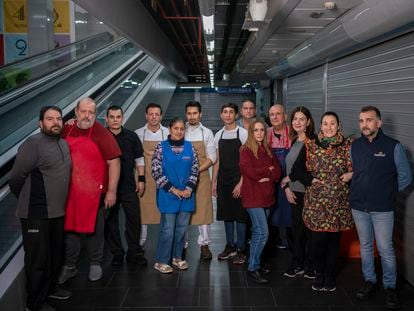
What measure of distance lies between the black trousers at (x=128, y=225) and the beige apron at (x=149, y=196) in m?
0.14

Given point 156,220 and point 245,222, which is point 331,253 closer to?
point 245,222

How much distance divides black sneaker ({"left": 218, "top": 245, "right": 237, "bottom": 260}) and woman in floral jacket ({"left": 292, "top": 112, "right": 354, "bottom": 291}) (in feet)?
3.56

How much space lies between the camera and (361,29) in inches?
150

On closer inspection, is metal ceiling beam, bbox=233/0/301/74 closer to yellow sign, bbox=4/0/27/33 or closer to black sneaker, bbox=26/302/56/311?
black sneaker, bbox=26/302/56/311

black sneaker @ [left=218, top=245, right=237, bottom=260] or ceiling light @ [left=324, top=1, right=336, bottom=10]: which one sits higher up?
ceiling light @ [left=324, top=1, right=336, bottom=10]

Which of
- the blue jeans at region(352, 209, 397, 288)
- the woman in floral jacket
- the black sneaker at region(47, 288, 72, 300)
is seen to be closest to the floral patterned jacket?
the woman in floral jacket

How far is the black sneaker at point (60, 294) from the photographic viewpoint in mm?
3254

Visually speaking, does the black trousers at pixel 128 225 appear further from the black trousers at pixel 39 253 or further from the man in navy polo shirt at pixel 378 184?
the man in navy polo shirt at pixel 378 184

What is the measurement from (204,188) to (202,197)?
0.29 ft

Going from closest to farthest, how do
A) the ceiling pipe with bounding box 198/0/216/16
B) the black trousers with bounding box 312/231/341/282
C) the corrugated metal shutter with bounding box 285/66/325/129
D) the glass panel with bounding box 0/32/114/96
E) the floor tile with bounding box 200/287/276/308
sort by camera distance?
the floor tile with bounding box 200/287/276/308 < the black trousers with bounding box 312/231/341/282 < the ceiling pipe with bounding box 198/0/216/16 < the glass panel with bounding box 0/32/114/96 < the corrugated metal shutter with bounding box 285/66/325/129

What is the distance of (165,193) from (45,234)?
1152 mm

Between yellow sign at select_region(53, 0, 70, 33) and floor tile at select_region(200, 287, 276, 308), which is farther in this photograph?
yellow sign at select_region(53, 0, 70, 33)

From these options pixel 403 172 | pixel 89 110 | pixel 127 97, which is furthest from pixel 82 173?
pixel 127 97

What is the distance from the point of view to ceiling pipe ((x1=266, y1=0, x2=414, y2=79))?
304cm
